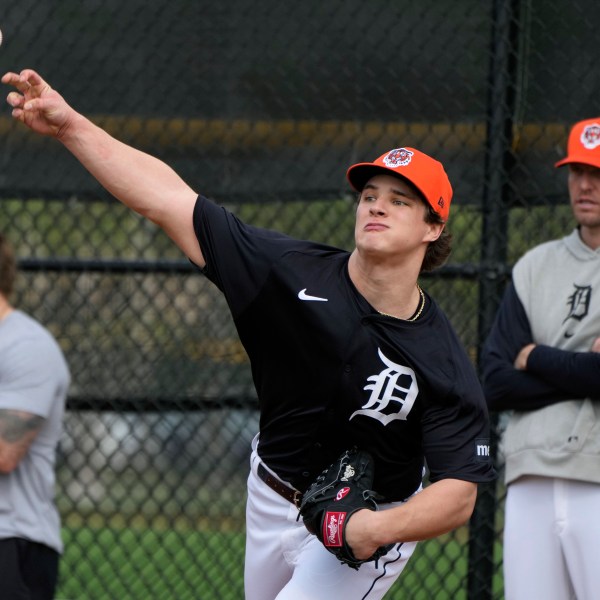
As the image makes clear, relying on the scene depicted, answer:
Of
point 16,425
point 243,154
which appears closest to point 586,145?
point 243,154

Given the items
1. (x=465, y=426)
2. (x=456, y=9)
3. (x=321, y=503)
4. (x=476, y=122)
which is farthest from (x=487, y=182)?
(x=321, y=503)

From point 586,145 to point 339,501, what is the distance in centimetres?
168

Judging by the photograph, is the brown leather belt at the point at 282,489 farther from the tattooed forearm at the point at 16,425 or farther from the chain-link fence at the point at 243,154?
the chain-link fence at the point at 243,154

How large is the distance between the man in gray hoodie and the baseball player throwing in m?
0.66

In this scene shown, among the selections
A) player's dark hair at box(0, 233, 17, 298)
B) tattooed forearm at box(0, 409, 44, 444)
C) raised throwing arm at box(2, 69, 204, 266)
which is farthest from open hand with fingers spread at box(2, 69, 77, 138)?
tattooed forearm at box(0, 409, 44, 444)

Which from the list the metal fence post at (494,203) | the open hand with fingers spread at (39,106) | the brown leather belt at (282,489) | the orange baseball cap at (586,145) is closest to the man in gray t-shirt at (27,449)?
the brown leather belt at (282,489)

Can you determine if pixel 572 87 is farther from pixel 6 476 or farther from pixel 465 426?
pixel 6 476

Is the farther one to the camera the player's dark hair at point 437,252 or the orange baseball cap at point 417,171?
the player's dark hair at point 437,252

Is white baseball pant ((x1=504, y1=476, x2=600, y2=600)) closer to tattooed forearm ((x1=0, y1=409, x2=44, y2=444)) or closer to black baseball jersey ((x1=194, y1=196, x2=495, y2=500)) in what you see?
black baseball jersey ((x1=194, y1=196, x2=495, y2=500))

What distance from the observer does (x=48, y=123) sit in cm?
307

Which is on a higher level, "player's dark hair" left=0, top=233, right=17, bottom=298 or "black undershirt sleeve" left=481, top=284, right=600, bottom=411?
"black undershirt sleeve" left=481, top=284, right=600, bottom=411

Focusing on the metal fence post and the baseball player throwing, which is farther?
the metal fence post

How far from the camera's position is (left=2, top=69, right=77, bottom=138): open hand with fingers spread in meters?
3.02

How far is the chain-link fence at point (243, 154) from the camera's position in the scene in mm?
4914
